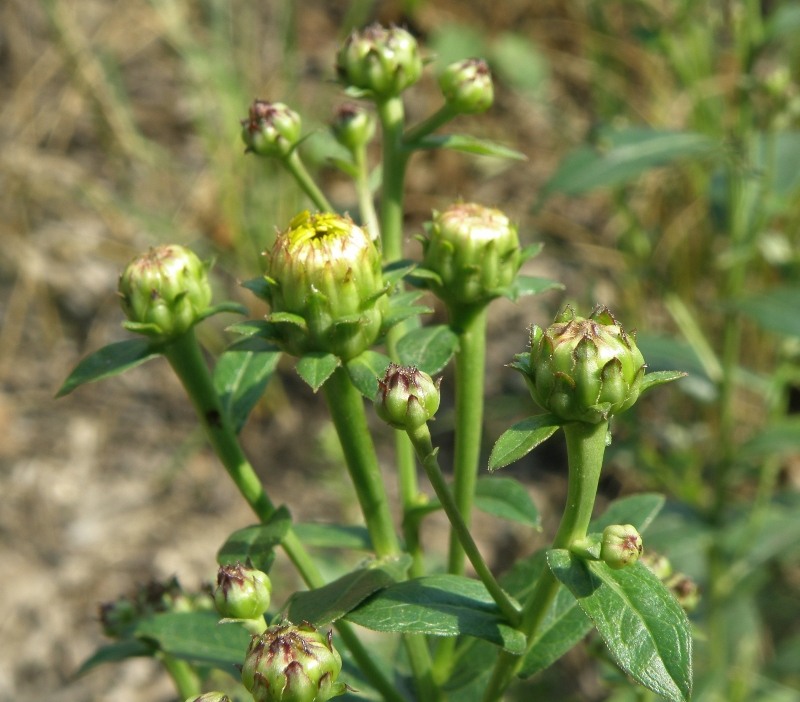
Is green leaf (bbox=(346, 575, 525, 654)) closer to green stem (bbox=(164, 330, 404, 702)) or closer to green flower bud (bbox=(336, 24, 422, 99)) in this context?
green stem (bbox=(164, 330, 404, 702))

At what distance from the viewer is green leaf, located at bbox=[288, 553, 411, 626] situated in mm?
1291

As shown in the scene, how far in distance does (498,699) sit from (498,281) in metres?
0.60

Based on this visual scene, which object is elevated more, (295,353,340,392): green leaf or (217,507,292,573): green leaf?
(295,353,340,392): green leaf

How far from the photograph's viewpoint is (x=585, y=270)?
4902 millimetres

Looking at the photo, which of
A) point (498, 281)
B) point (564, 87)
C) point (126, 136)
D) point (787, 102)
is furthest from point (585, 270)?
point (498, 281)

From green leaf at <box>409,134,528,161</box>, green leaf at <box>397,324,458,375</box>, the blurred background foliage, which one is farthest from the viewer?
the blurred background foliage

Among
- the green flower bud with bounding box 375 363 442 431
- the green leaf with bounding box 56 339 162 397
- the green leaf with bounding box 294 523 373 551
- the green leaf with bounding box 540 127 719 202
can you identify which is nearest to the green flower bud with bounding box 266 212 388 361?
the green flower bud with bounding box 375 363 442 431

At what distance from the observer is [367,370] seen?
1329 mm

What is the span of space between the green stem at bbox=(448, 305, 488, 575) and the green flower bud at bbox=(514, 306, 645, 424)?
36cm

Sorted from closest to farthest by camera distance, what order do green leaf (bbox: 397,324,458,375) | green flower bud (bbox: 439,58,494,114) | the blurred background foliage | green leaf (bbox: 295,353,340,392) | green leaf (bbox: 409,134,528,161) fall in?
green leaf (bbox: 295,353,340,392), green leaf (bbox: 397,324,458,375), green leaf (bbox: 409,134,528,161), green flower bud (bbox: 439,58,494,114), the blurred background foliage

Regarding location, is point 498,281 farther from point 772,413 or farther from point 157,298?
point 772,413

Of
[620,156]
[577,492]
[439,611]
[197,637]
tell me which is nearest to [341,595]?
[439,611]

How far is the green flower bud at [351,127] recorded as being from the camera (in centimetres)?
182

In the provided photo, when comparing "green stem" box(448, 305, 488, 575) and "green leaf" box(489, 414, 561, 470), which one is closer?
"green leaf" box(489, 414, 561, 470)
